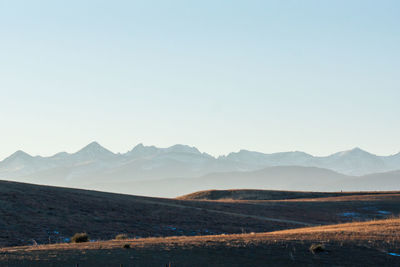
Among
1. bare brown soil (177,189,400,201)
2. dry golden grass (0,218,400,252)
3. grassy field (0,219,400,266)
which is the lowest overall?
grassy field (0,219,400,266)

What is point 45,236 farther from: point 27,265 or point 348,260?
point 348,260

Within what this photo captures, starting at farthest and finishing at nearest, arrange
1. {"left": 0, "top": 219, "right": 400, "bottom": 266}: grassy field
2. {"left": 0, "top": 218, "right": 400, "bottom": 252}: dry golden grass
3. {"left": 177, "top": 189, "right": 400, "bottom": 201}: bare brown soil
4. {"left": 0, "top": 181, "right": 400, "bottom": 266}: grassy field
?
{"left": 177, "top": 189, "right": 400, "bottom": 201}: bare brown soil, {"left": 0, "top": 218, "right": 400, "bottom": 252}: dry golden grass, {"left": 0, "top": 181, "right": 400, "bottom": 266}: grassy field, {"left": 0, "top": 219, "right": 400, "bottom": 266}: grassy field

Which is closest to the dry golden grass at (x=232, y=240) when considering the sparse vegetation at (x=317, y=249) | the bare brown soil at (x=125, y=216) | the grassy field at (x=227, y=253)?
the grassy field at (x=227, y=253)

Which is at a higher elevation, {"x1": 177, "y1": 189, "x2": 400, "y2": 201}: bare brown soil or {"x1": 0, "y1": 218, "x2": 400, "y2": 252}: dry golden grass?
{"x1": 177, "y1": 189, "x2": 400, "y2": 201}: bare brown soil

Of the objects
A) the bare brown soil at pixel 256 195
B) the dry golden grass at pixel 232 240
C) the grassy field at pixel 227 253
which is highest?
the bare brown soil at pixel 256 195

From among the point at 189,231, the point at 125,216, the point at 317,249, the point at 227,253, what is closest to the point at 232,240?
the point at 227,253

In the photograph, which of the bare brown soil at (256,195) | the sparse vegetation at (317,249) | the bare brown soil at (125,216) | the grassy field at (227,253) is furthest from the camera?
the bare brown soil at (256,195)

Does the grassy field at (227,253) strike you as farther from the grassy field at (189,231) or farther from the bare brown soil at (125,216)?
the bare brown soil at (125,216)

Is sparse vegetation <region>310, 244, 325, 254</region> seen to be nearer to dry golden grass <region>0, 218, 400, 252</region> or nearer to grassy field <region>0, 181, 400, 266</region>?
grassy field <region>0, 181, 400, 266</region>

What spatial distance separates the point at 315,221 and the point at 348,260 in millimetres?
40478

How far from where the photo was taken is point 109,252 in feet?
76.3

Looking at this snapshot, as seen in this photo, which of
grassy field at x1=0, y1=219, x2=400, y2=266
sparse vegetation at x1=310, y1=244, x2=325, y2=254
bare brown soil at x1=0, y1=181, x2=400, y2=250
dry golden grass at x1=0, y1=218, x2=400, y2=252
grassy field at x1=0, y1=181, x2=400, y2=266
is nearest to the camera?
grassy field at x1=0, y1=219, x2=400, y2=266

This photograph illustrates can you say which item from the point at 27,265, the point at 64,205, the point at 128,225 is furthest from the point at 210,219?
the point at 27,265

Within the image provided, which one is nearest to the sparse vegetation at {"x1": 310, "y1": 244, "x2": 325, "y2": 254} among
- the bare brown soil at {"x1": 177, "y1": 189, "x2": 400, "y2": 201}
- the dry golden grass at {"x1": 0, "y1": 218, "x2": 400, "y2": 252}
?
the dry golden grass at {"x1": 0, "y1": 218, "x2": 400, "y2": 252}
